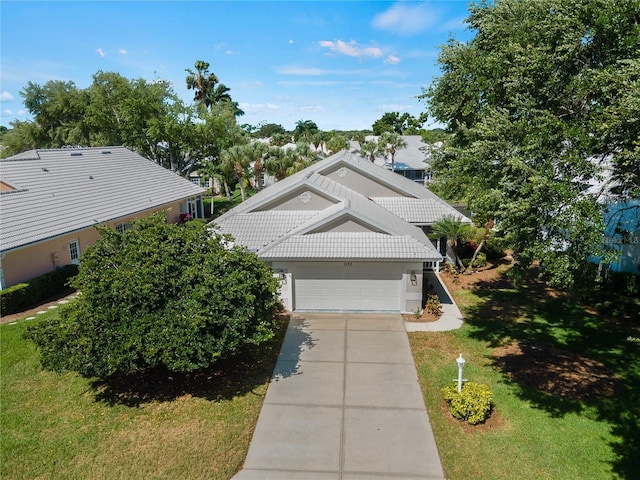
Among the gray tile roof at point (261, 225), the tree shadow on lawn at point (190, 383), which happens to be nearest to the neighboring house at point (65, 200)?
the gray tile roof at point (261, 225)

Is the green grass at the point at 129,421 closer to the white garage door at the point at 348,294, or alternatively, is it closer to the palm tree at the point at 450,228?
the white garage door at the point at 348,294

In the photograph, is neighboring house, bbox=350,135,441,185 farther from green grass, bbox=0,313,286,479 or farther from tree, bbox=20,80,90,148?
green grass, bbox=0,313,286,479

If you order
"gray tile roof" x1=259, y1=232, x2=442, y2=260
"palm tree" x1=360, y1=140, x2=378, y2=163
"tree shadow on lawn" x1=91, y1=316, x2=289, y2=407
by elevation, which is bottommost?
"tree shadow on lawn" x1=91, y1=316, x2=289, y2=407

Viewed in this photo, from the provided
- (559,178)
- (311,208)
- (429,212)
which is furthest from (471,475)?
(429,212)

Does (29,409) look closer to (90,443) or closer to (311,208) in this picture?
(90,443)

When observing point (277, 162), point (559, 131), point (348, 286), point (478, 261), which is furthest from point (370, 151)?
point (559, 131)

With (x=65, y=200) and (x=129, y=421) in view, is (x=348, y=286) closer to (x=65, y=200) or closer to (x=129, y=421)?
(x=129, y=421)

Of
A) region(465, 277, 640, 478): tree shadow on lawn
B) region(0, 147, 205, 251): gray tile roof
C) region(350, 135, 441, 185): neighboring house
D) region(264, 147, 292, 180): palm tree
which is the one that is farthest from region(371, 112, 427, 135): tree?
region(465, 277, 640, 478): tree shadow on lawn
